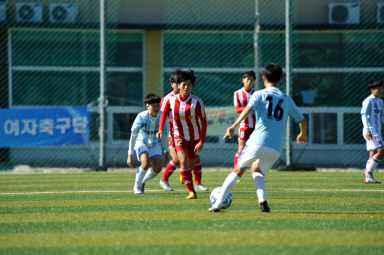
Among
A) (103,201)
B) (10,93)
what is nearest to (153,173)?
(103,201)

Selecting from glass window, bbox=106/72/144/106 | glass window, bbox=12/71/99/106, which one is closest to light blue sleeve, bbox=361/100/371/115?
glass window, bbox=106/72/144/106

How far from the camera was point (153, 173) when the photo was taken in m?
10.3

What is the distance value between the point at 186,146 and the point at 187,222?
3042 mm

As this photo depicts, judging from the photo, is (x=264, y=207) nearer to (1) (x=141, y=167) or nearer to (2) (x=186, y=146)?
(2) (x=186, y=146)

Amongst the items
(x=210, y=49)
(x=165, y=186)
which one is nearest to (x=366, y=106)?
(x=165, y=186)

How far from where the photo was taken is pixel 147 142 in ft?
34.0

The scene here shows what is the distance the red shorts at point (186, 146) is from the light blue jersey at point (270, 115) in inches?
97.2

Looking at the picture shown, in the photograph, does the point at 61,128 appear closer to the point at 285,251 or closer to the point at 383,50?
the point at 383,50

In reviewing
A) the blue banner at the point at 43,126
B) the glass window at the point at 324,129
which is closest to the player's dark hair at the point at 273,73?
the blue banner at the point at 43,126

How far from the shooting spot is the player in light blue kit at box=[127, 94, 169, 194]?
10117mm

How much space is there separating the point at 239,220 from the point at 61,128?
12.2 meters

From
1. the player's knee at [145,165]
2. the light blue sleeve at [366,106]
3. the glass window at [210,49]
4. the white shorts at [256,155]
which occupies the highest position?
the glass window at [210,49]

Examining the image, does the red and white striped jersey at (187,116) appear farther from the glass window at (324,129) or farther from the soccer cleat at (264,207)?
the glass window at (324,129)

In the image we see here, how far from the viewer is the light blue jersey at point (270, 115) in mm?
6977
